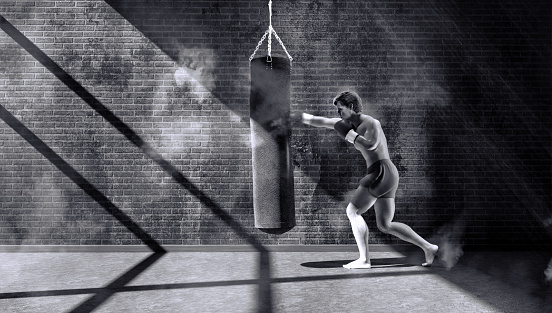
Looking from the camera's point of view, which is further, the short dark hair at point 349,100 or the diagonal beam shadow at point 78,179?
the diagonal beam shadow at point 78,179

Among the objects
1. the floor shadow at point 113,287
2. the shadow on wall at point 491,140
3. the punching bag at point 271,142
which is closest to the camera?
the floor shadow at point 113,287

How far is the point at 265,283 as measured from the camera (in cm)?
399

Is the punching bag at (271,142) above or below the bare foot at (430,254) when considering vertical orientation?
above

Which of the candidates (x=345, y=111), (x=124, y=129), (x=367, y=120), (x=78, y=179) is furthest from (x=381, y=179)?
(x=78, y=179)

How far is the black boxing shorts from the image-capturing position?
440 cm

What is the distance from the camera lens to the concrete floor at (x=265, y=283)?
10.9 ft

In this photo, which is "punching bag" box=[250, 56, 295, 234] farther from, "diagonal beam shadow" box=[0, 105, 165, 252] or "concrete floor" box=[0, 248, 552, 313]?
"diagonal beam shadow" box=[0, 105, 165, 252]

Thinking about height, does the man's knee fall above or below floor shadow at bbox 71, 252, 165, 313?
above

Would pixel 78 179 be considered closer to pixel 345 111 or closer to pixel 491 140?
pixel 345 111

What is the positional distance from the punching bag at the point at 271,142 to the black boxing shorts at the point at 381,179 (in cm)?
74

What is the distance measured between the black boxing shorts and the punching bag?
744 millimetres

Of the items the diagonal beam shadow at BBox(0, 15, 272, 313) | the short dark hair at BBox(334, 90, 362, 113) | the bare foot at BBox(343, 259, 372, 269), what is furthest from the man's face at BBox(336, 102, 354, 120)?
the diagonal beam shadow at BBox(0, 15, 272, 313)

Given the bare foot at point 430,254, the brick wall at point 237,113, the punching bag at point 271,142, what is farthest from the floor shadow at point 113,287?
Answer: the bare foot at point 430,254

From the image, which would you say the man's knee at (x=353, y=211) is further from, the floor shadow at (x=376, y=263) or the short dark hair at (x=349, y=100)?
the short dark hair at (x=349, y=100)
